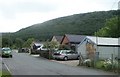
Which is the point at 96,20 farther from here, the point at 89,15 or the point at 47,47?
the point at 47,47

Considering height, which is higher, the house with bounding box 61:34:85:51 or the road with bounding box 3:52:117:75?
the house with bounding box 61:34:85:51

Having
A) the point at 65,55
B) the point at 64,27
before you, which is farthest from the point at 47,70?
the point at 64,27

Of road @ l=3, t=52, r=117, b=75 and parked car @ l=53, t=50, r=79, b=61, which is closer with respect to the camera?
road @ l=3, t=52, r=117, b=75

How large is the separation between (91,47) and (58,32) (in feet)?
274

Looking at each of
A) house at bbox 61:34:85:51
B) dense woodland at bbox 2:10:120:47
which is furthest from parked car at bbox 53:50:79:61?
dense woodland at bbox 2:10:120:47

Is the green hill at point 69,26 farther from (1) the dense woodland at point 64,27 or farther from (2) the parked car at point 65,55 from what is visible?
(2) the parked car at point 65,55

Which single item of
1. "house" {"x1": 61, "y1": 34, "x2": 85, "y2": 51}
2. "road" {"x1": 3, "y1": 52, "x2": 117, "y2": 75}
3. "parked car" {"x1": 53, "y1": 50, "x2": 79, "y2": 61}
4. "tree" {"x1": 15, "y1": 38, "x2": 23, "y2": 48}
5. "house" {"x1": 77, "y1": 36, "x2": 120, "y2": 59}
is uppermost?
"tree" {"x1": 15, "y1": 38, "x2": 23, "y2": 48}

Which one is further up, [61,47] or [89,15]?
[89,15]

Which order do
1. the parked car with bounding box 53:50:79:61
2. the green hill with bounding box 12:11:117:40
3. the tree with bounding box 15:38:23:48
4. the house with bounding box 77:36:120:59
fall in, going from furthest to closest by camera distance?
the tree with bounding box 15:38:23:48 → the green hill with bounding box 12:11:117:40 → the parked car with bounding box 53:50:79:61 → the house with bounding box 77:36:120:59

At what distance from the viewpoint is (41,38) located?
13600 cm

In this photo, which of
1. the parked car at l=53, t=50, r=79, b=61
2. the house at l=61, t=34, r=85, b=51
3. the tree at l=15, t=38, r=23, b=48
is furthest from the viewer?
the tree at l=15, t=38, r=23, b=48

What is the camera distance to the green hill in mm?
114919

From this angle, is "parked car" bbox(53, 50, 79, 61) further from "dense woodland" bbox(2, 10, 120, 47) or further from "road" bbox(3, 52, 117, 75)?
"dense woodland" bbox(2, 10, 120, 47)

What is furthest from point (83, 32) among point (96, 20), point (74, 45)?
point (74, 45)
